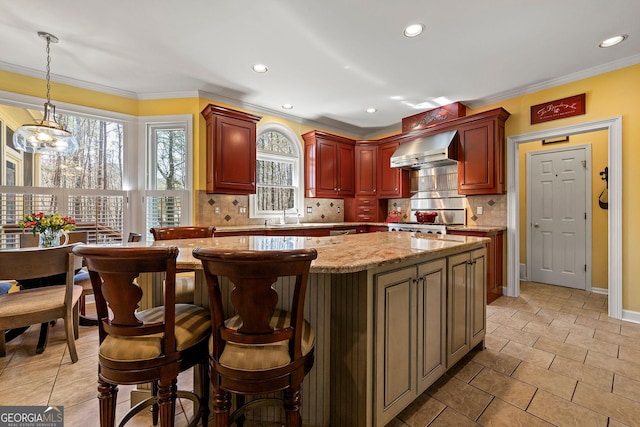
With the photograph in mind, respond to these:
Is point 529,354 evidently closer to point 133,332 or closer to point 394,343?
point 394,343

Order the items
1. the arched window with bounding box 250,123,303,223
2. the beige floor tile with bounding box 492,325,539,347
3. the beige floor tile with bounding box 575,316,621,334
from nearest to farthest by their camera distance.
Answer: the beige floor tile with bounding box 492,325,539,347 → the beige floor tile with bounding box 575,316,621,334 → the arched window with bounding box 250,123,303,223

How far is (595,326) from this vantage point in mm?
2770

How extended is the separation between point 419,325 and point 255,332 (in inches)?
39.3

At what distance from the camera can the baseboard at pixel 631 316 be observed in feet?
9.43

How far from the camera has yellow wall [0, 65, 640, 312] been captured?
2.89 metres

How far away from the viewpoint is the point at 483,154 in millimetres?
3797

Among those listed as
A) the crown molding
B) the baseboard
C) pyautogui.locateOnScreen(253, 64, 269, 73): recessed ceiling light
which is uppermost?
pyautogui.locateOnScreen(253, 64, 269, 73): recessed ceiling light

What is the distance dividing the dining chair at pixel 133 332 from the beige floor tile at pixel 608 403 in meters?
2.26

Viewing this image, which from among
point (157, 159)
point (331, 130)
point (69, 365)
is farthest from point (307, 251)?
point (331, 130)

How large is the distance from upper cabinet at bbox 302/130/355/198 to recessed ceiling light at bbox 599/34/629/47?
134 inches

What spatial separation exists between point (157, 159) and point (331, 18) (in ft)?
9.71

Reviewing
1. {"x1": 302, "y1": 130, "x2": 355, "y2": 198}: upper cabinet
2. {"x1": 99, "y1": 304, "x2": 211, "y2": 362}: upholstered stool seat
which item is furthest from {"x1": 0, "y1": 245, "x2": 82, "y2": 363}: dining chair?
{"x1": 302, "y1": 130, "x2": 355, "y2": 198}: upper cabinet

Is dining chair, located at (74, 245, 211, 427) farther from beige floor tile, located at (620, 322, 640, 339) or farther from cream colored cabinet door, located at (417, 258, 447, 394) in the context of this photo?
beige floor tile, located at (620, 322, 640, 339)

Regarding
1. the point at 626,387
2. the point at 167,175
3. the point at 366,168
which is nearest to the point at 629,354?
the point at 626,387
